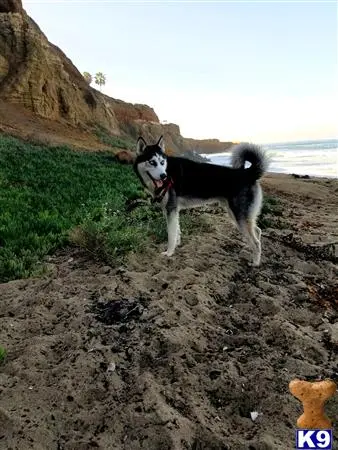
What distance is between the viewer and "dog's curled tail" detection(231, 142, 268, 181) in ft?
19.4

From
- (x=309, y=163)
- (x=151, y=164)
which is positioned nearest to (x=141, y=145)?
(x=151, y=164)

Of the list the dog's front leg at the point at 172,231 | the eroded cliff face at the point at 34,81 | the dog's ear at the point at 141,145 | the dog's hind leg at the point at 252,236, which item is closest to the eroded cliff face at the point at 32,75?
the eroded cliff face at the point at 34,81

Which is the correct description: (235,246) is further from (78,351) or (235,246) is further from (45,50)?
(45,50)

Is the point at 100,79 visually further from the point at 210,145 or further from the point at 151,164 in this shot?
the point at 151,164

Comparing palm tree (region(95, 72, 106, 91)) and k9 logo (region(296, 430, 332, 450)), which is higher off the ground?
palm tree (region(95, 72, 106, 91))

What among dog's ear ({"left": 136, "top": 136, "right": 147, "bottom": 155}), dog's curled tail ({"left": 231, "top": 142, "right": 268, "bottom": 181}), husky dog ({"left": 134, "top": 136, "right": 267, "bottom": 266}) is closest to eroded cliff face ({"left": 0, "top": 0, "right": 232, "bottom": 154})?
dog's ear ({"left": 136, "top": 136, "right": 147, "bottom": 155})

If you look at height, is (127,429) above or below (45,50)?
below

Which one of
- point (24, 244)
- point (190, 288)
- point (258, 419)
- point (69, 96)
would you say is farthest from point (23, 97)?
point (258, 419)

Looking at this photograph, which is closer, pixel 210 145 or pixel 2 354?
pixel 2 354

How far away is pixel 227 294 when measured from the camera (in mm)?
4984

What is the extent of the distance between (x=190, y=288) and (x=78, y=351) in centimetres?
169

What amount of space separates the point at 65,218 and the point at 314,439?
5.60m

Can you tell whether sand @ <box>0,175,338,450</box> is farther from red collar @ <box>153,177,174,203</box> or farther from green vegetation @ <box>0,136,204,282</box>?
red collar @ <box>153,177,174,203</box>

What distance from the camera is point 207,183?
6105 millimetres
